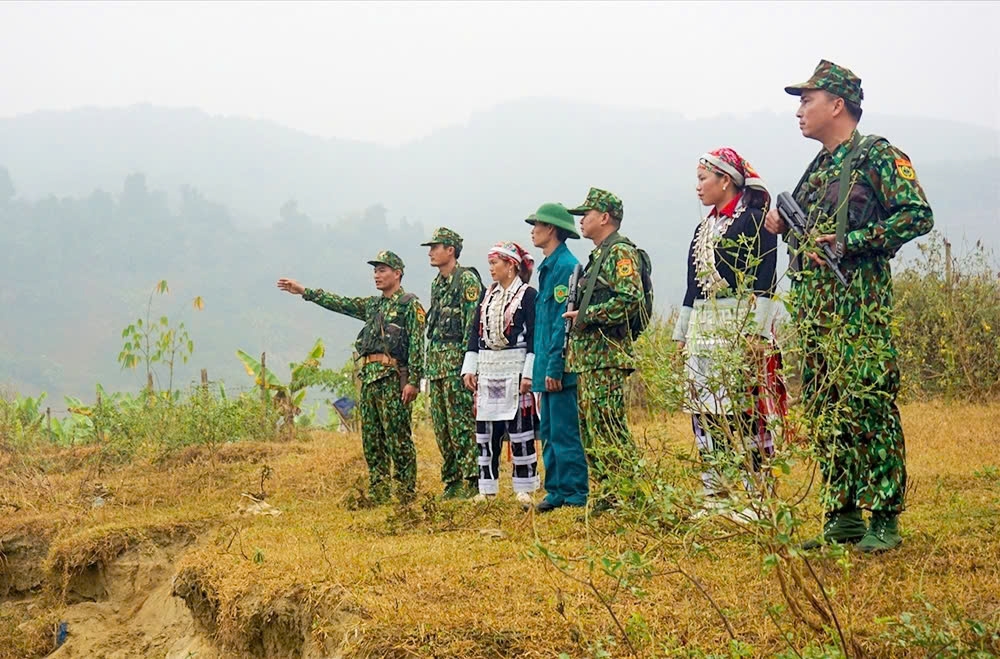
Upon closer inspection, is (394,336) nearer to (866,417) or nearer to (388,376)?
(388,376)

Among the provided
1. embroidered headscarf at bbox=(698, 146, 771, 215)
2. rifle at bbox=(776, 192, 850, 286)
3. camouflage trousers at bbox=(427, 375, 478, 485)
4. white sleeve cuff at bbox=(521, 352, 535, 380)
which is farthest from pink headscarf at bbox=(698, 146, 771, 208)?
camouflage trousers at bbox=(427, 375, 478, 485)

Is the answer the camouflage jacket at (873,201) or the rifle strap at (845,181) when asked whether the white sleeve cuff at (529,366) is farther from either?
the rifle strap at (845,181)

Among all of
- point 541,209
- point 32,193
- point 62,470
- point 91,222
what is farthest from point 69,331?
point 541,209

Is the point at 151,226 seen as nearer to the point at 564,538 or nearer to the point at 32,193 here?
the point at 32,193

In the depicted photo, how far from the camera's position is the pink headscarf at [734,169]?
5949 mm

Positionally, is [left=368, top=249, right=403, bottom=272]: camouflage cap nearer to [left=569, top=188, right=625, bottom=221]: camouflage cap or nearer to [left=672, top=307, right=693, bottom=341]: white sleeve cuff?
[left=569, top=188, right=625, bottom=221]: camouflage cap

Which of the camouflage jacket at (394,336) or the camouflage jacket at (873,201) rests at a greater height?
the camouflage jacket at (873,201)

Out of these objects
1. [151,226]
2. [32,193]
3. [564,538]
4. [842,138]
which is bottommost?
[564,538]

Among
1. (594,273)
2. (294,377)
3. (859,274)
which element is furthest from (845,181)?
(294,377)

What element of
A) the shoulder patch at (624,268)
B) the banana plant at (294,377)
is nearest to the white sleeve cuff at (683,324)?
the shoulder patch at (624,268)

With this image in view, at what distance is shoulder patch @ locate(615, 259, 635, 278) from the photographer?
266 inches

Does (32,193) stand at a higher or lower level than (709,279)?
higher

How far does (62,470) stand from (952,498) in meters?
9.16

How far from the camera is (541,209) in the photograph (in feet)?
24.9
